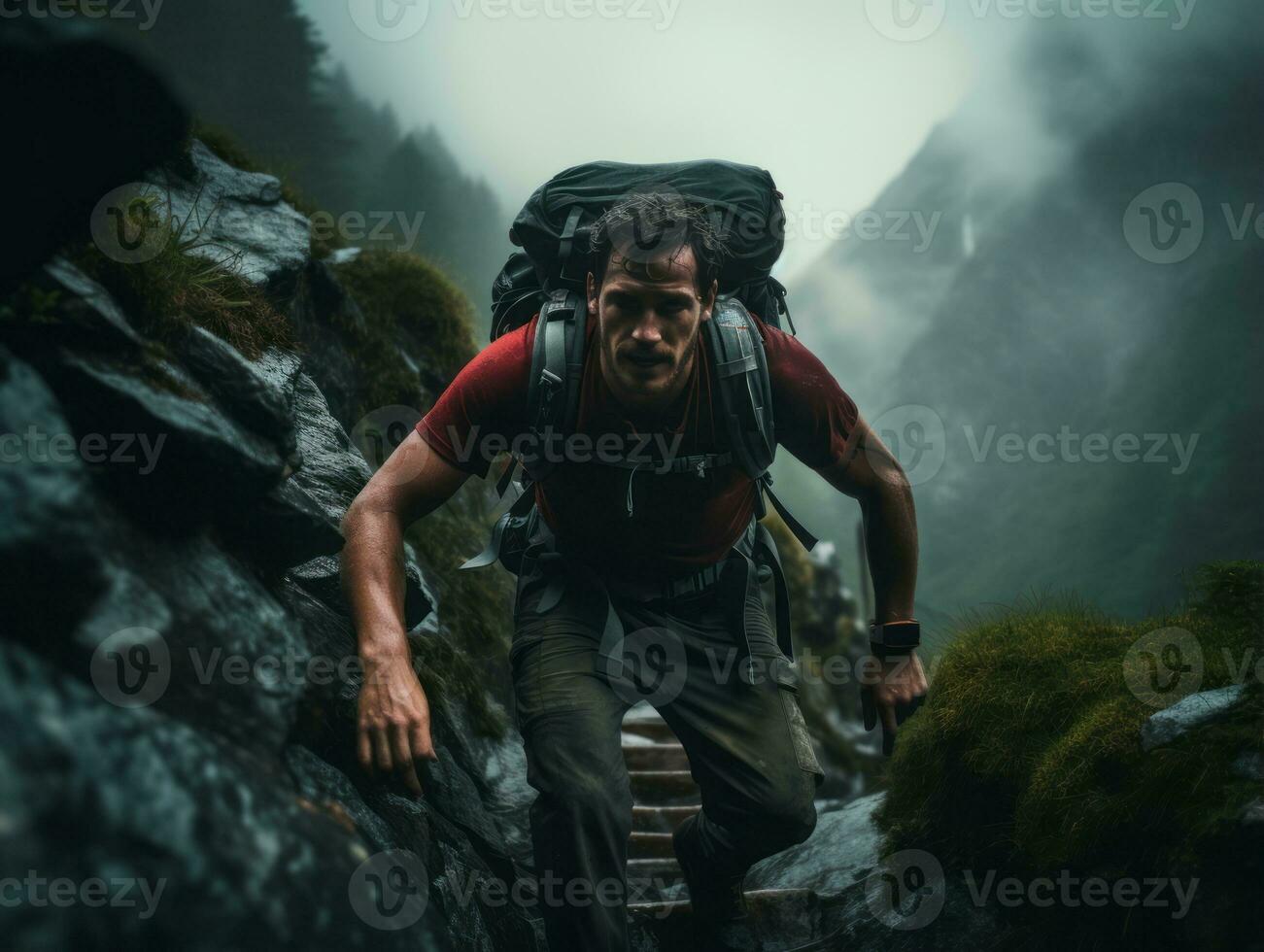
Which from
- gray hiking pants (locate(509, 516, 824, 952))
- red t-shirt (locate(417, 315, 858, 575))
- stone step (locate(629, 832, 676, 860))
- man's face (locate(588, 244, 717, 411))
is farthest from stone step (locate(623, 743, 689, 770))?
man's face (locate(588, 244, 717, 411))

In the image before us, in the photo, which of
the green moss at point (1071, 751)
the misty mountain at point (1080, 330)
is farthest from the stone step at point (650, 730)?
the green moss at point (1071, 751)

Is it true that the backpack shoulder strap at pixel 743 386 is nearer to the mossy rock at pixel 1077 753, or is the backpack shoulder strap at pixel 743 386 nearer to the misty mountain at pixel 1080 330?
the mossy rock at pixel 1077 753

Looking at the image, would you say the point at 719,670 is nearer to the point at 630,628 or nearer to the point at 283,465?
the point at 630,628

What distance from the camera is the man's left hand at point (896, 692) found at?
4082 millimetres

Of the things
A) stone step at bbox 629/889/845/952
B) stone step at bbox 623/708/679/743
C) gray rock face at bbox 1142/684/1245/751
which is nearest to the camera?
gray rock face at bbox 1142/684/1245/751

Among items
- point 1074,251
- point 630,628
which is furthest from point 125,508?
point 1074,251

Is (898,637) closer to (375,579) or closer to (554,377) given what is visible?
(554,377)

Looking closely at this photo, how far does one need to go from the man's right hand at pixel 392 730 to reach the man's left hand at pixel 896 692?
250cm

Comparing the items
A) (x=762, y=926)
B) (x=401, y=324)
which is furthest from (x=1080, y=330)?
(x=762, y=926)

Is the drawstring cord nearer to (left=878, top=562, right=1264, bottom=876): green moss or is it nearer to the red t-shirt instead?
the red t-shirt

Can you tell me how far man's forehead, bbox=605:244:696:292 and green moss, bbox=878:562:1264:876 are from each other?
313cm

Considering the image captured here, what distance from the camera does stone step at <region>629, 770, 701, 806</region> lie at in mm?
7137

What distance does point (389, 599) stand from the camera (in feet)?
10.4

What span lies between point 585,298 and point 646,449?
3.07ft
